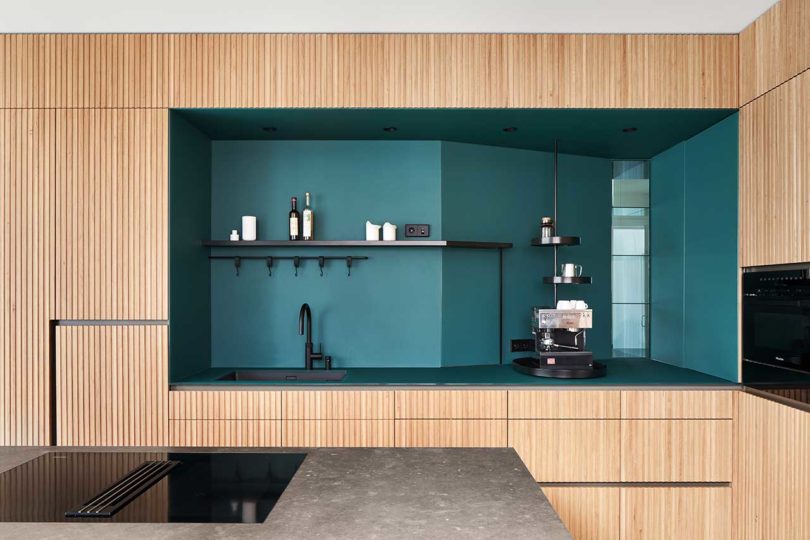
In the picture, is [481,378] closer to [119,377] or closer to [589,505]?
[589,505]

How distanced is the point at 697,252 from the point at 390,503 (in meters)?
2.81

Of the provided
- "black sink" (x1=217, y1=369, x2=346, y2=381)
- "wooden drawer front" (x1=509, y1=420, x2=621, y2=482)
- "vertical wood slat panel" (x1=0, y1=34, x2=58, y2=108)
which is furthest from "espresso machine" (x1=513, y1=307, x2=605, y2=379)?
"vertical wood slat panel" (x1=0, y1=34, x2=58, y2=108)

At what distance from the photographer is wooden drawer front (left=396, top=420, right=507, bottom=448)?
2945 mm

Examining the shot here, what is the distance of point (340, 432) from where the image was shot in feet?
9.66

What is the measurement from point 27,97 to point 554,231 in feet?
9.80

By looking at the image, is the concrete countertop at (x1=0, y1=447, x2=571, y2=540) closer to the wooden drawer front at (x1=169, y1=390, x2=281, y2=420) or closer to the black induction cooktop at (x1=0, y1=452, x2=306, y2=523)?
the black induction cooktop at (x1=0, y1=452, x2=306, y2=523)

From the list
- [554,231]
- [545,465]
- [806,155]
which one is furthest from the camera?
[554,231]

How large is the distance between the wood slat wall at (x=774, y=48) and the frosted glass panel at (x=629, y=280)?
1336 millimetres

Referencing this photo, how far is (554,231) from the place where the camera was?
362 centimetres

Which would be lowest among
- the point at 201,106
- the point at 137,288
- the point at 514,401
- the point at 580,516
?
the point at 580,516

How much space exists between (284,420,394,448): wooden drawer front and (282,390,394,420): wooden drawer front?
0.08 feet

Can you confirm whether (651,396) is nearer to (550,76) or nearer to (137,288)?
(550,76)

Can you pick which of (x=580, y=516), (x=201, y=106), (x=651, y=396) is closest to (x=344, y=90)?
(x=201, y=106)

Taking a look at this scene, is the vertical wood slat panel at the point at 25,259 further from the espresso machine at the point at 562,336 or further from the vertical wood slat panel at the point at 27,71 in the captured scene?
the espresso machine at the point at 562,336
